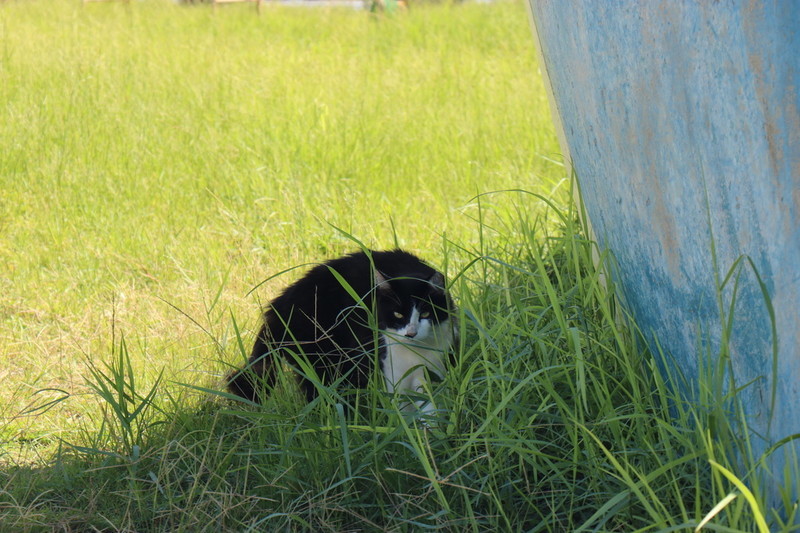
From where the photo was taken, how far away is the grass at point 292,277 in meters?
2.20

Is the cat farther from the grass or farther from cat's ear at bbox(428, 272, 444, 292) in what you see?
the grass

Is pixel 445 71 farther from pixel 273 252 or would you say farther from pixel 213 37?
pixel 273 252

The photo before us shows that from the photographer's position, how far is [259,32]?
861 centimetres

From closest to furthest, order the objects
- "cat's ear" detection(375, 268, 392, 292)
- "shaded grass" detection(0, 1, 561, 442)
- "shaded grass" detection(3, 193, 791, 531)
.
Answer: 1. "shaded grass" detection(3, 193, 791, 531)
2. "cat's ear" detection(375, 268, 392, 292)
3. "shaded grass" detection(0, 1, 561, 442)

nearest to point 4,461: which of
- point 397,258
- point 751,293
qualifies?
point 397,258

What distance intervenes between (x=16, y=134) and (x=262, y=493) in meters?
4.04

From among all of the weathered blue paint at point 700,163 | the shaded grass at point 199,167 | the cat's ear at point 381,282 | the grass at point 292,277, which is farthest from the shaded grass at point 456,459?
the shaded grass at point 199,167

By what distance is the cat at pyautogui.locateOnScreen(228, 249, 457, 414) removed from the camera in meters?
2.77

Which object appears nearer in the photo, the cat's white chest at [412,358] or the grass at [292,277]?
the grass at [292,277]

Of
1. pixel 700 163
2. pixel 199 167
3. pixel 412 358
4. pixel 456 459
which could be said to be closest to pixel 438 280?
pixel 412 358

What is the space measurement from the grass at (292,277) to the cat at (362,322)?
0.34ft

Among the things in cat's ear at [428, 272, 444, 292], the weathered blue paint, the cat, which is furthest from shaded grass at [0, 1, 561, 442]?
the weathered blue paint

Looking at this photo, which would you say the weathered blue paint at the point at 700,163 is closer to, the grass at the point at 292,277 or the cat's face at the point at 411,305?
the grass at the point at 292,277

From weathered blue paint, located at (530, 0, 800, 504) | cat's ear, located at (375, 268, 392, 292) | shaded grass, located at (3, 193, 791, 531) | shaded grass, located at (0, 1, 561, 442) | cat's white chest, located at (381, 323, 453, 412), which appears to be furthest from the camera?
shaded grass, located at (0, 1, 561, 442)
